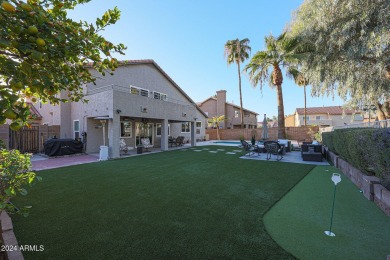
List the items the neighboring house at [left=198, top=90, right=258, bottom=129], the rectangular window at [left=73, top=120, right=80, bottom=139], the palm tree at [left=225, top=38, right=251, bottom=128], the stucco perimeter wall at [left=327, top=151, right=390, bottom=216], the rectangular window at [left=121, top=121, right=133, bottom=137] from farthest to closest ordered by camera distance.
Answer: the neighboring house at [left=198, top=90, right=258, bottom=129]
the palm tree at [left=225, top=38, right=251, bottom=128]
the rectangular window at [left=121, top=121, right=133, bottom=137]
the rectangular window at [left=73, top=120, right=80, bottom=139]
the stucco perimeter wall at [left=327, top=151, right=390, bottom=216]

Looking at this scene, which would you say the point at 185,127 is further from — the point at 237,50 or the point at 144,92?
the point at 237,50

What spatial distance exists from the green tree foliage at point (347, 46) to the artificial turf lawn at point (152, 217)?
646 cm

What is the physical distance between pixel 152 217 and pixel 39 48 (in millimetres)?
3560

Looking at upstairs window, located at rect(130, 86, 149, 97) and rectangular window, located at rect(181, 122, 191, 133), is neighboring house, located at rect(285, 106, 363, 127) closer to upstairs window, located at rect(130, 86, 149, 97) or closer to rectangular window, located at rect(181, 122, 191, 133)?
rectangular window, located at rect(181, 122, 191, 133)

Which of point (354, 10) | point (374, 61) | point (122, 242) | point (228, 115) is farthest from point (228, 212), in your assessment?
point (228, 115)

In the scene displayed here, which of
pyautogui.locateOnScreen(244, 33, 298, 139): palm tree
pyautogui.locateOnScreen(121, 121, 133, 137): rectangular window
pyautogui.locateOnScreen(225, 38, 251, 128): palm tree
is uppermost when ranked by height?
pyautogui.locateOnScreen(225, 38, 251, 128): palm tree

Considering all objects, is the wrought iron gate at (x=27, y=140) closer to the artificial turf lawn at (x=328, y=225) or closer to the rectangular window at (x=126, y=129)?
the rectangular window at (x=126, y=129)

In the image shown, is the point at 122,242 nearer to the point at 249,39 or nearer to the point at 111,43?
the point at 111,43

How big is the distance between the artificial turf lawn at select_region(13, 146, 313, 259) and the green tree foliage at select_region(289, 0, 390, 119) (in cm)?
646

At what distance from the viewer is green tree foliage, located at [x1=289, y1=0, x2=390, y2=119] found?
7.27 metres

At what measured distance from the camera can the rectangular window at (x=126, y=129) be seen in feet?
51.7

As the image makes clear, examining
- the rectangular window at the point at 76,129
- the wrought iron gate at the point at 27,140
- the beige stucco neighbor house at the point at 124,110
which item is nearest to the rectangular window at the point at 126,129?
the beige stucco neighbor house at the point at 124,110

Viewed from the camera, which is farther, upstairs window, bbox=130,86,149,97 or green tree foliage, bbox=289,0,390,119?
upstairs window, bbox=130,86,149,97

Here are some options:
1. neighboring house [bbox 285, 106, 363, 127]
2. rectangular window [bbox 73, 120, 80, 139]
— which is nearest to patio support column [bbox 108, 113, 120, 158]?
rectangular window [bbox 73, 120, 80, 139]
